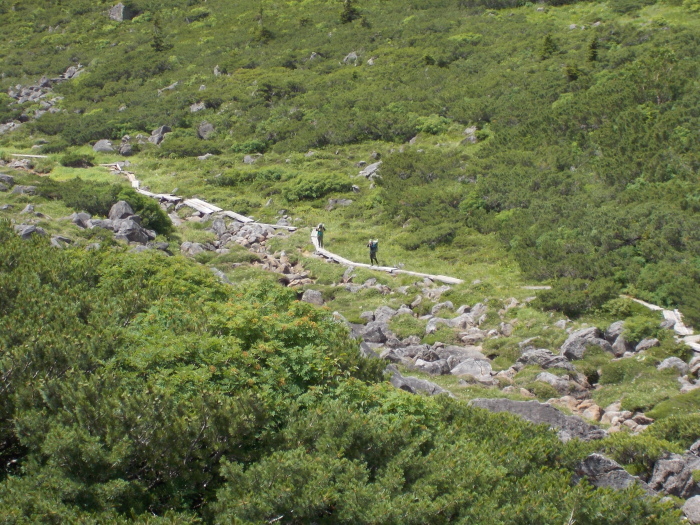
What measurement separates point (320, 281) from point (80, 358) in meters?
13.5

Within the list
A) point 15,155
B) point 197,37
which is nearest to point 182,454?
point 15,155

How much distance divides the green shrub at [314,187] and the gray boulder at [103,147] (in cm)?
1326

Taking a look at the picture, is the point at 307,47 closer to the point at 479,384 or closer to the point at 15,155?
the point at 15,155

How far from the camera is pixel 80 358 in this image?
9547mm

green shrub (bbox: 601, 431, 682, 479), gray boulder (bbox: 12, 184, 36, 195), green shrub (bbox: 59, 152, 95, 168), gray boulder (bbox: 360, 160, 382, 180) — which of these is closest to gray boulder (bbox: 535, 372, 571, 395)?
green shrub (bbox: 601, 431, 682, 479)

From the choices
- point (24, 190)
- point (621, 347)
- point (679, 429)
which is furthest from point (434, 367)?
point (24, 190)

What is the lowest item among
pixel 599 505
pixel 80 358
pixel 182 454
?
pixel 599 505

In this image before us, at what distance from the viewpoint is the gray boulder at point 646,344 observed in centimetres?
1558

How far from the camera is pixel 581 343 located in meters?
16.1

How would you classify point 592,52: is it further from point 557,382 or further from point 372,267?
point 557,382

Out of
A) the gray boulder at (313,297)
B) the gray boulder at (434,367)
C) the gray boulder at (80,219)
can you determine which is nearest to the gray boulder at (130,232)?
the gray boulder at (80,219)

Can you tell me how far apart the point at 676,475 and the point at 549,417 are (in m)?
2.25

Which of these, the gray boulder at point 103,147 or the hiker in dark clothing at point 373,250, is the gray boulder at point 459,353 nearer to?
the hiker in dark clothing at point 373,250

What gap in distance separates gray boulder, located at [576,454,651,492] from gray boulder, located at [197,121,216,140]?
33.7m
